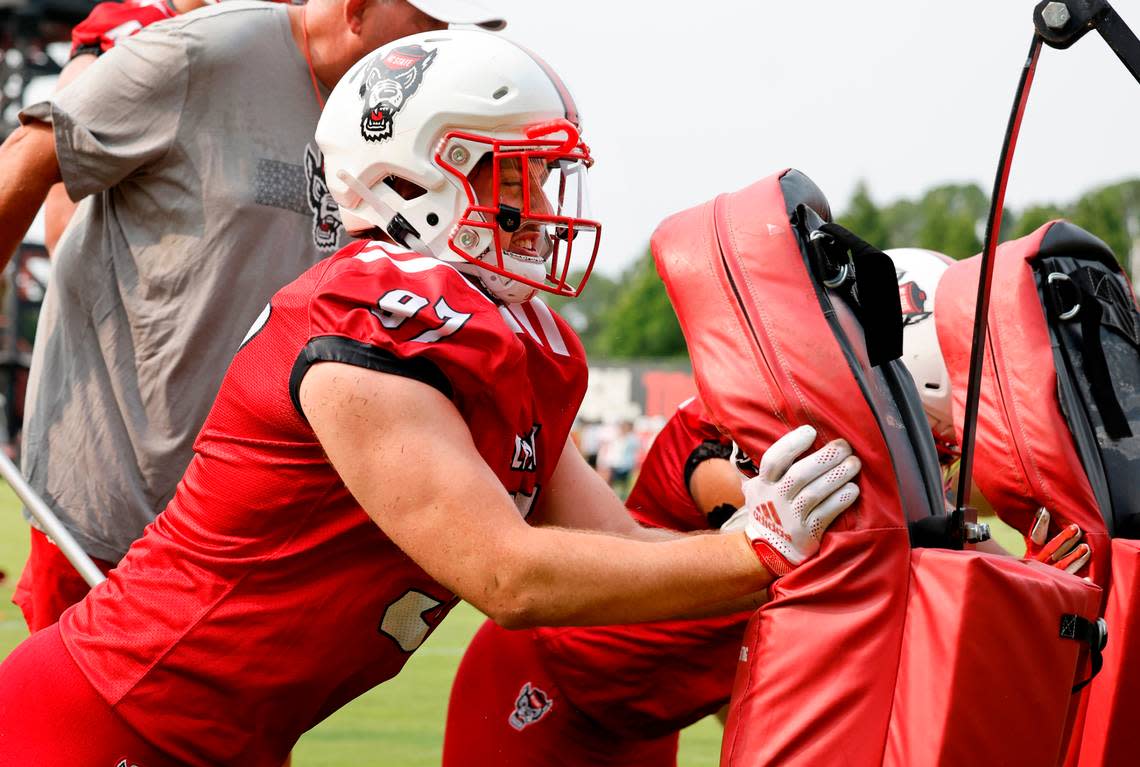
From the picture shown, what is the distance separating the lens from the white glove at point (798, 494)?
189 cm

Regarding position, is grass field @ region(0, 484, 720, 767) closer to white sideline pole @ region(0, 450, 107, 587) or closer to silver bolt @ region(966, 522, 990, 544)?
white sideline pole @ region(0, 450, 107, 587)

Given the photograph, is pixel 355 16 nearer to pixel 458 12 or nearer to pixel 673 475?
pixel 458 12

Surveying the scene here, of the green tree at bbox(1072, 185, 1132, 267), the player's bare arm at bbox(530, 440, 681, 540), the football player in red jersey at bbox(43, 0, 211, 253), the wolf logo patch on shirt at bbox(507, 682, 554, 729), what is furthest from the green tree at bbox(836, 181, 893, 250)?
the player's bare arm at bbox(530, 440, 681, 540)

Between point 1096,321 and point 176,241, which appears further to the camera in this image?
point 176,241

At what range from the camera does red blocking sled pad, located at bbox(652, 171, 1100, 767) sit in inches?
72.5

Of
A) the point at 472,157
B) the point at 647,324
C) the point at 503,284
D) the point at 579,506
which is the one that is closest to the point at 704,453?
the point at 579,506

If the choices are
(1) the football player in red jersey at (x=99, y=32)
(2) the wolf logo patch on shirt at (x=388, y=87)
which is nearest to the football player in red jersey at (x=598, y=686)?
(2) the wolf logo patch on shirt at (x=388, y=87)

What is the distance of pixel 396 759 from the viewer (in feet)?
15.1

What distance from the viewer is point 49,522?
2.98m

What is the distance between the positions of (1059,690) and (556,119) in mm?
1240

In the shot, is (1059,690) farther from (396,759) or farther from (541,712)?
(396,759)

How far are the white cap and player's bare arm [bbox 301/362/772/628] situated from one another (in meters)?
1.42

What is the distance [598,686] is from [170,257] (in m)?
1.40

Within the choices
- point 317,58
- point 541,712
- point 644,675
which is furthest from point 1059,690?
point 317,58
